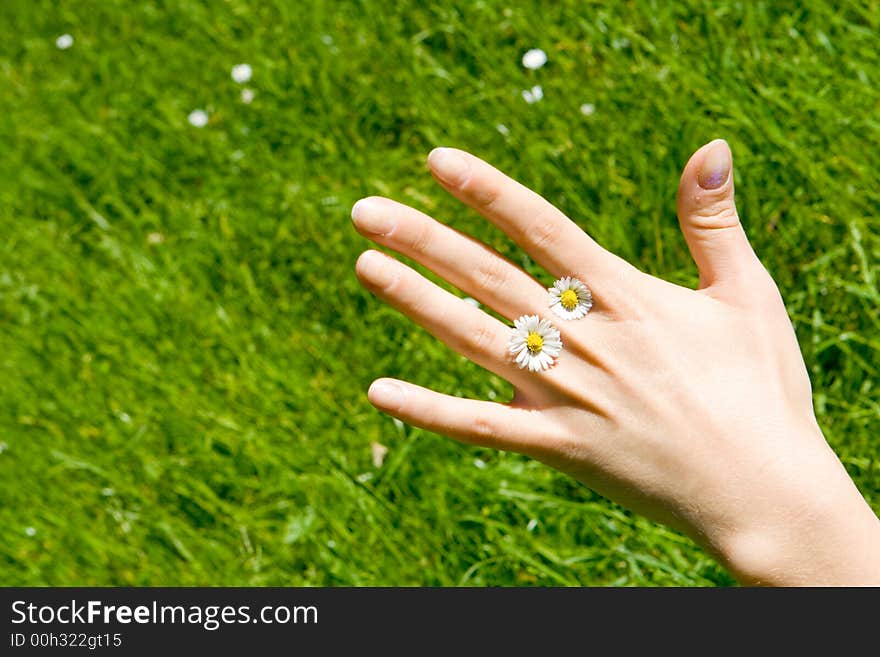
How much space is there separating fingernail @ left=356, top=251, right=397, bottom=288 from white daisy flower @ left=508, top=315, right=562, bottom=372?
309 mm

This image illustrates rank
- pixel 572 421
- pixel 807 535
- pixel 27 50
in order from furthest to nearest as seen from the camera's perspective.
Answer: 1. pixel 27 50
2. pixel 572 421
3. pixel 807 535

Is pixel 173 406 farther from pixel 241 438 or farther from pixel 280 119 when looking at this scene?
pixel 280 119

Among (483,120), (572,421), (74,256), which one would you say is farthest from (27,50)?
(572,421)

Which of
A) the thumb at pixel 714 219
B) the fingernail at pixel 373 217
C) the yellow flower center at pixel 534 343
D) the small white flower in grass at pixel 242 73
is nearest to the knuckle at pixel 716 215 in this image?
the thumb at pixel 714 219

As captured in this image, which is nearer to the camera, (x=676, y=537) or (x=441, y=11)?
(x=676, y=537)

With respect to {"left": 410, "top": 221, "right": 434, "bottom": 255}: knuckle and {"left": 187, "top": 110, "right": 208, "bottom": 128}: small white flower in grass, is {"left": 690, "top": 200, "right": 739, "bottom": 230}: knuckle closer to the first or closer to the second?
{"left": 410, "top": 221, "right": 434, "bottom": 255}: knuckle

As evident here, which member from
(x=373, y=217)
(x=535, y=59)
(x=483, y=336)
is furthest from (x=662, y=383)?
(x=535, y=59)

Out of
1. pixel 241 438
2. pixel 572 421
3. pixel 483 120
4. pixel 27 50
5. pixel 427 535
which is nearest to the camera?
pixel 572 421

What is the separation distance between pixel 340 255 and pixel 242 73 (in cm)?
88

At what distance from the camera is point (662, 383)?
6.36 ft

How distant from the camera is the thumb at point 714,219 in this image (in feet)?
6.04

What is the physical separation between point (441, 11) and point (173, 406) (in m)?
1.67

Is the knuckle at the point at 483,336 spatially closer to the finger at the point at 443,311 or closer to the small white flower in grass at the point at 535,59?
the finger at the point at 443,311

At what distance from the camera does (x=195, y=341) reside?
301cm
